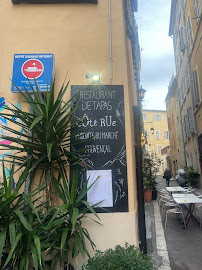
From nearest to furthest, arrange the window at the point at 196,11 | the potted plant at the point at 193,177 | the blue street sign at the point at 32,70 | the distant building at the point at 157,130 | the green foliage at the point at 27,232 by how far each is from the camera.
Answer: the green foliage at the point at 27,232 → the blue street sign at the point at 32,70 → the window at the point at 196,11 → the potted plant at the point at 193,177 → the distant building at the point at 157,130

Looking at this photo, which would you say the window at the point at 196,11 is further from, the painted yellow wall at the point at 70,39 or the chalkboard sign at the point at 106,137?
the chalkboard sign at the point at 106,137

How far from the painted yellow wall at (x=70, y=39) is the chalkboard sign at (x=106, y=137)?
0.43ft

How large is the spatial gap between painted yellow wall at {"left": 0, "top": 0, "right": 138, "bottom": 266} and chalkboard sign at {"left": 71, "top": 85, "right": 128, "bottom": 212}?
131 millimetres

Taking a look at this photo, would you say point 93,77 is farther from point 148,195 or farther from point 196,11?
point 196,11

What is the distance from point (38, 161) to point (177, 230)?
441 centimetres

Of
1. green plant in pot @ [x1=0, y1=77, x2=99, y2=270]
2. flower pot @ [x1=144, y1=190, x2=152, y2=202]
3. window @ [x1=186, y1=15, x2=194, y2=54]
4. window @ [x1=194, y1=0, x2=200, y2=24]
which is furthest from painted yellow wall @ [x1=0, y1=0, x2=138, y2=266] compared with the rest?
window @ [x1=186, y1=15, x2=194, y2=54]

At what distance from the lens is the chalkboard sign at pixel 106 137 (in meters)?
3.38

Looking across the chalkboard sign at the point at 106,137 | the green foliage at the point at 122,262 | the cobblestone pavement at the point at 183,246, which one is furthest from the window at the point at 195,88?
the green foliage at the point at 122,262

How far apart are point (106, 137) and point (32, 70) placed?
1619 mm

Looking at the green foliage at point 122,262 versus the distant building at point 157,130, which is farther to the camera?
the distant building at point 157,130

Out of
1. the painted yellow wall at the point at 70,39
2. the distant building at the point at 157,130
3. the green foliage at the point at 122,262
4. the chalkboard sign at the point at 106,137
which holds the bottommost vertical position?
the green foliage at the point at 122,262

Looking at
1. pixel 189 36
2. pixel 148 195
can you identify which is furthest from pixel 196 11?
pixel 148 195

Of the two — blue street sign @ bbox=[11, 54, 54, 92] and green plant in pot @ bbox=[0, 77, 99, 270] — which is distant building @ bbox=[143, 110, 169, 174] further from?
green plant in pot @ bbox=[0, 77, 99, 270]

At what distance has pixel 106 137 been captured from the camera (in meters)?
3.53
